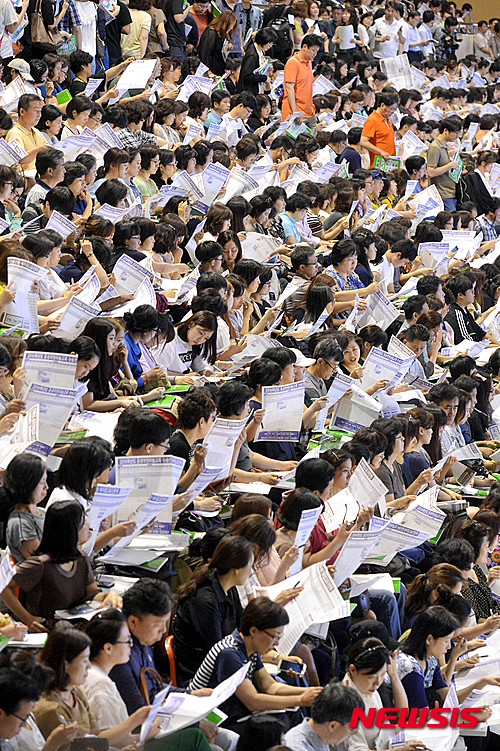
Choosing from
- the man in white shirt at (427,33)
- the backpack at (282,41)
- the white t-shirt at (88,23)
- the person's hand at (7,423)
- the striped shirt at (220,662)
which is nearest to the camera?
the striped shirt at (220,662)

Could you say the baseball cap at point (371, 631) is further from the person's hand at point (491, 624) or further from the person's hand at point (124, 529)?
the person's hand at point (124, 529)

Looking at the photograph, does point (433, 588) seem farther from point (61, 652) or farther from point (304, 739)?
point (61, 652)

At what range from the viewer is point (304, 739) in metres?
3.32

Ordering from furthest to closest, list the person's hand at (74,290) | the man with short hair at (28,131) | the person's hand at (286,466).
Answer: the man with short hair at (28,131)
the person's hand at (74,290)
the person's hand at (286,466)

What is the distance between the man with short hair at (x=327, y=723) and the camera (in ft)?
10.9

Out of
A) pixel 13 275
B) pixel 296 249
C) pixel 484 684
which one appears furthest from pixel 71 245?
pixel 484 684

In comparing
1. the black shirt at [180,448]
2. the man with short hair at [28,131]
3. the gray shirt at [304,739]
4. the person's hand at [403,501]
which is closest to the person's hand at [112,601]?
the gray shirt at [304,739]

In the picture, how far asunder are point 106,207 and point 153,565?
306 cm

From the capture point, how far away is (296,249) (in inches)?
290

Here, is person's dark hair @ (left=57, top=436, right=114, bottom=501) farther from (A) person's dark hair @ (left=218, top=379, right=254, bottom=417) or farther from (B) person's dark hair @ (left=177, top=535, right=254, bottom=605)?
(A) person's dark hair @ (left=218, top=379, right=254, bottom=417)

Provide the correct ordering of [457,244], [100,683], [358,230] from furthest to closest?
[457,244], [358,230], [100,683]

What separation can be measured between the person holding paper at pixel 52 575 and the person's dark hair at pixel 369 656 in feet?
2.74

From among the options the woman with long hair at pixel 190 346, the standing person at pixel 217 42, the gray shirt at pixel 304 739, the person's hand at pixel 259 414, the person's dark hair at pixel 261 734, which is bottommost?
the standing person at pixel 217 42

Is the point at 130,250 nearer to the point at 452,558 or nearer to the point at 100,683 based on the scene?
the point at 452,558
